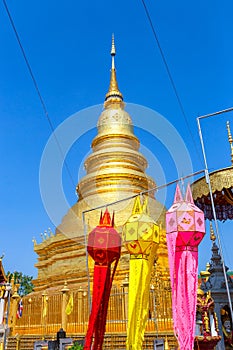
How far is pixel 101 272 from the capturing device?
5.93 m

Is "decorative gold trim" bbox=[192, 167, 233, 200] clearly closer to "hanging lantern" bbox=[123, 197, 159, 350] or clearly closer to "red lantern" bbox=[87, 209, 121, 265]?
"hanging lantern" bbox=[123, 197, 159, 350]

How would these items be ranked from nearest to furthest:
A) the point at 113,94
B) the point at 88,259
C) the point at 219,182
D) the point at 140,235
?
the point at 140,235 → the point at 219,182 → the point at 88,259 → the point at 113,94

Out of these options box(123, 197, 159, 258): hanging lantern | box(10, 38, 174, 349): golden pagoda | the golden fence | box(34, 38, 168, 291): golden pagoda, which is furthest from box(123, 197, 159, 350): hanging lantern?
box(34, 38, 168, 291): golden pagoda

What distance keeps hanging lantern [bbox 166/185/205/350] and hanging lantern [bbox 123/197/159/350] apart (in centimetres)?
34

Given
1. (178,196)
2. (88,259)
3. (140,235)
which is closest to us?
(140,235)

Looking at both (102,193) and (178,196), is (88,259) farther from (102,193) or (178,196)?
(178,196)

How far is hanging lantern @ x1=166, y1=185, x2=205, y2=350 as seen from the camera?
4973mm

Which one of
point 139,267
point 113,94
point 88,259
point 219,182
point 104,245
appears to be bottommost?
point 139,267

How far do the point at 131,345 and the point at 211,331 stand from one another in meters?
2.67

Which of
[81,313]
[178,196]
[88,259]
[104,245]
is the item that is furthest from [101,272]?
[88,259]

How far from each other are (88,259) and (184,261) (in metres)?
6.88

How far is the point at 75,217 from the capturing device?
15.6 meters

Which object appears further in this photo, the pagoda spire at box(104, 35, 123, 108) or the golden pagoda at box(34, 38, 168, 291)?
the pagoda spire at box(104, 35, 123, 108)

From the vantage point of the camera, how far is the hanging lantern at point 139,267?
16.8 feet
